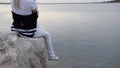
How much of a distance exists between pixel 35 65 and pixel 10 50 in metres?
0.64

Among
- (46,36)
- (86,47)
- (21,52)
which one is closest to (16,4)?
(46,36)

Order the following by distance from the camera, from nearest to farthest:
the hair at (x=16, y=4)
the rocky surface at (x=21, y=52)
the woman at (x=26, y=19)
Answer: the rocky surface at (x=21, y=52), the hair at (x=16, y=4), the woman at (x=26, y=19)

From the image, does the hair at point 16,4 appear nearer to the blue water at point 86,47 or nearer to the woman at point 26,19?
the woman at point 26,19

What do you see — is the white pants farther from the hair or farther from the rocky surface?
the hair

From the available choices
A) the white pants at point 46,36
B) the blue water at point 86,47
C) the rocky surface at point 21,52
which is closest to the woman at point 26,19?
the white pants at point 46,36

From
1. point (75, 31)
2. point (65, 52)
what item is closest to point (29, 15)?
point (65, 52)

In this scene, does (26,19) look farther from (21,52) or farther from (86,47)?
(86,47)

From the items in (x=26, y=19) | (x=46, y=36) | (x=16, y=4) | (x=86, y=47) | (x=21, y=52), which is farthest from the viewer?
(x=86, y=47)

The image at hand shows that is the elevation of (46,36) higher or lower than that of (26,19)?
lower

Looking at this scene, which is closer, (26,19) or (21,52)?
(21,52)

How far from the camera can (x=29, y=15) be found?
4746mm

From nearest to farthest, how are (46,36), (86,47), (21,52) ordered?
(21,52)
(46,36)
(86,47)

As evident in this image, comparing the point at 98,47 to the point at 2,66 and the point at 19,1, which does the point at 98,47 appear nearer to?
the point at 19,1

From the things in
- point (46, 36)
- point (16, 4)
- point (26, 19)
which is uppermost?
point (16, 4)
